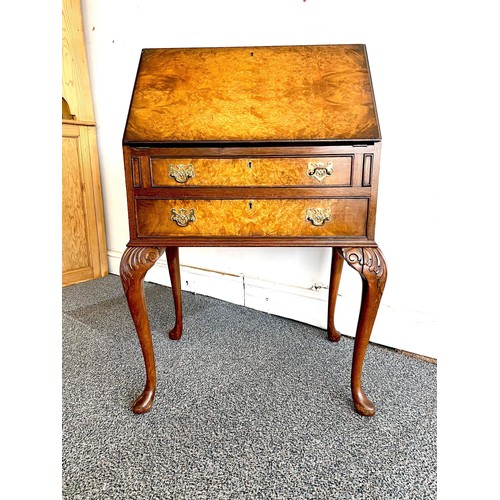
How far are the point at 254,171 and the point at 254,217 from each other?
12cm

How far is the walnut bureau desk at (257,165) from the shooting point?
881 mm

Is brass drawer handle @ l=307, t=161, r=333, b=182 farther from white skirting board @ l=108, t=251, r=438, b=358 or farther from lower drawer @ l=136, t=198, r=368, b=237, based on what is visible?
white skirting board @ l=108, t=251, r=438, b=358

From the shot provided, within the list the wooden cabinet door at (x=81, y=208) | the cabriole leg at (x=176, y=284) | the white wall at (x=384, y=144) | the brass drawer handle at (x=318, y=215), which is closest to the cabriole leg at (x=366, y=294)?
the brass drawer handle at (x=318, y=215)

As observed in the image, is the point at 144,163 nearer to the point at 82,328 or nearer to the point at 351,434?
the point at 351,434

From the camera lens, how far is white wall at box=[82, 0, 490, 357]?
1.21m

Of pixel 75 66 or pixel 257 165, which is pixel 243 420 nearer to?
pixel 257 165

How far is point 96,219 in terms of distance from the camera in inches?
90.8

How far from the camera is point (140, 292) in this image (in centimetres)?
99

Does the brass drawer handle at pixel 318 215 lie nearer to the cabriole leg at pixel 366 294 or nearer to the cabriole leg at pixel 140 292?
the cabriole leg at pixel 366 294

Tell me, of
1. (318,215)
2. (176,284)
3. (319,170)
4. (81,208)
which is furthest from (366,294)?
(81,208)

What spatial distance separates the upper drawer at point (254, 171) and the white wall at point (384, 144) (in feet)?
1.74

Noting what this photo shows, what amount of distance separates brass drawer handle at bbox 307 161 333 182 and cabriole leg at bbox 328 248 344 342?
46cm
